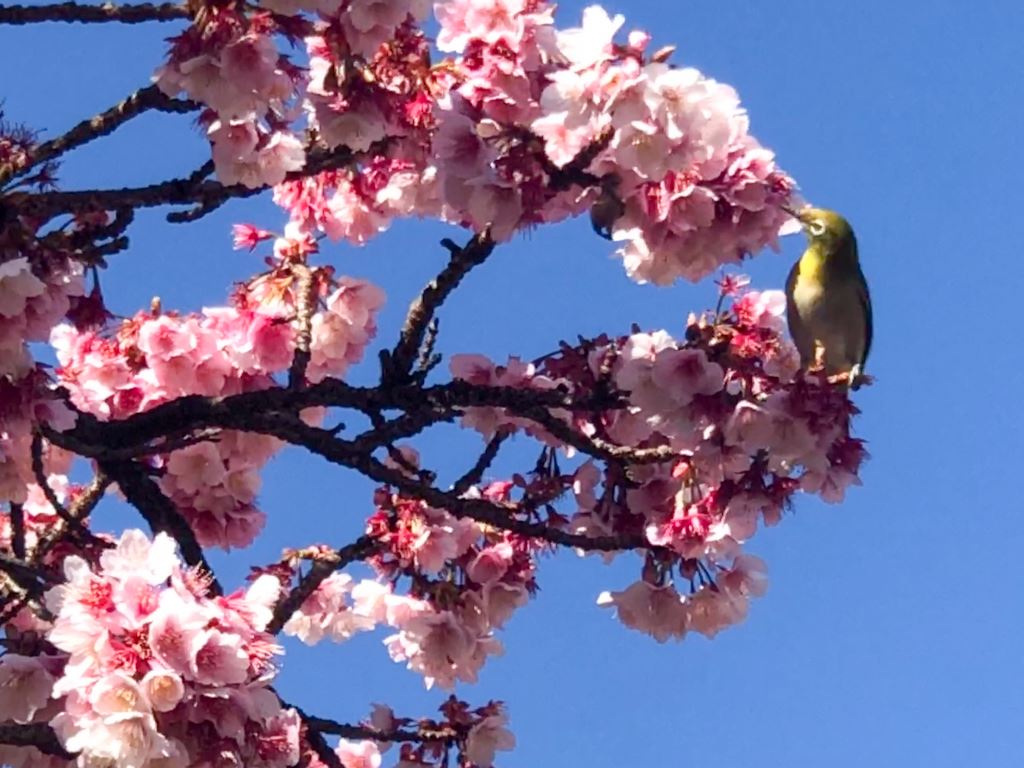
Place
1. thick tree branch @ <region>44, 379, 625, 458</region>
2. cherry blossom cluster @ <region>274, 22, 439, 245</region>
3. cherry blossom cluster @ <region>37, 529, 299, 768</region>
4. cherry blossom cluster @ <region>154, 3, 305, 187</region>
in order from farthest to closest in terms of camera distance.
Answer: thick tree branch @ <region>44, 379, 625, 458</region> < cherry blossom cluster @ <region>274, 22, 439, 245</region> < cherry blossom cluster @ <region>154, 3, 305, 187</region> < cherry blossom cluster @ <region>37, 529, 299, 768</region>

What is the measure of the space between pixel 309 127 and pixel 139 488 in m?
1.32

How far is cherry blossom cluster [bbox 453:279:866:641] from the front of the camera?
431 cm

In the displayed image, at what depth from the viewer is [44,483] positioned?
177 inches

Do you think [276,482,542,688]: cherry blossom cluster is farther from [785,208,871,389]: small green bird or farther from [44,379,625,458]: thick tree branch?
[785,208,871,389]: small green bird

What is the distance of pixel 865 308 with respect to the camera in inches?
245

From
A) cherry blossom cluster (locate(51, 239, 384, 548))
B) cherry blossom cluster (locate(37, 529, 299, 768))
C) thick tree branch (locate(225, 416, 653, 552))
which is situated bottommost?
cherry blossom cluster (locate(37, 529, 299, 768))

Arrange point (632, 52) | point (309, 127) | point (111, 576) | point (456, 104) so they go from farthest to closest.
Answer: point (309, 127) → point (456, 104) → point (632, 52) → point (111, 576)

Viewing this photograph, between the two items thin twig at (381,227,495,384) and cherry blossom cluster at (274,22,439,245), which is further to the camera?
thin twig at (381,227,495,384)

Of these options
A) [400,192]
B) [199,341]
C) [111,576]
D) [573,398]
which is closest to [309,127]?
[400,192]

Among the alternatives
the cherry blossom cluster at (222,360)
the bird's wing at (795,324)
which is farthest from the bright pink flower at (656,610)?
the cherry blossom cluster at (222,360)

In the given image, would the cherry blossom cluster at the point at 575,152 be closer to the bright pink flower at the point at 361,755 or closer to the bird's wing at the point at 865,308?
the bird's wing at the point at 865,308

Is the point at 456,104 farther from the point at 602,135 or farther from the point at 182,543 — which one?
the point at 182,543

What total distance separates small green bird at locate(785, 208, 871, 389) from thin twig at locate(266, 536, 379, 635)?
164 centimetres

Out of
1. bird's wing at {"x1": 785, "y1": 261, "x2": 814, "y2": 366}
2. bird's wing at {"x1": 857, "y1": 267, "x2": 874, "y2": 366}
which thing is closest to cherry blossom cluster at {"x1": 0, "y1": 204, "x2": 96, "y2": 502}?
bird's wing at {"x1": 785, "y1": 261, "x2": 814, "y2": 366}
